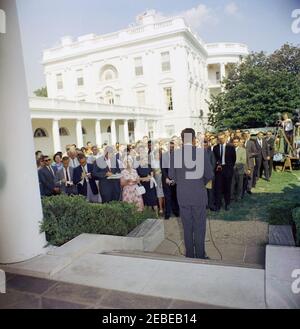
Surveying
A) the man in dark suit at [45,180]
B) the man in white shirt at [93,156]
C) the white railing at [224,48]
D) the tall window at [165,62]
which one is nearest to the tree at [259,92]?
the tall window at [165,62]

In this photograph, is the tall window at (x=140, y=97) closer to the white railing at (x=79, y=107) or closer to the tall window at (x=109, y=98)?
the white railing at (x=79, y=107)

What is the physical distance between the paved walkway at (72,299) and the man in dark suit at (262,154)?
822 centimetres

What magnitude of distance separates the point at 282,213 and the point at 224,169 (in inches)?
107

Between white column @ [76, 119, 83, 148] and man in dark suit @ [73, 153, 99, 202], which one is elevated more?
white column @ [76, 119, 83, 148]

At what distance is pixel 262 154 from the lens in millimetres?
10219

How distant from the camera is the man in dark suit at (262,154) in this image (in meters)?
9.87

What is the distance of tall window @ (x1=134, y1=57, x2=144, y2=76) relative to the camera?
29475 millimetres

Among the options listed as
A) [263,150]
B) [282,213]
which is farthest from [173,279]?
[263,150]

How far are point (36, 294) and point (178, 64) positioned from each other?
26.9m

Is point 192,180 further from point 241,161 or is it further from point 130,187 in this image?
point 241,161

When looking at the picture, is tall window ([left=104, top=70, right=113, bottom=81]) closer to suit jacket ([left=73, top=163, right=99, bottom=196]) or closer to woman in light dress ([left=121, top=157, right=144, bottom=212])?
suit jacket ([left=73, top=163, right=99, bottom=196])

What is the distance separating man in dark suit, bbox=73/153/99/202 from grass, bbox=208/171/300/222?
2.88 metres

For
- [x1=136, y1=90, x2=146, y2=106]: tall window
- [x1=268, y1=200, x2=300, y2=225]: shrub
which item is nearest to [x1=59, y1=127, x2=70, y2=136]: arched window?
[x1=136, y1=90, x2=146, y2=106]: tall window

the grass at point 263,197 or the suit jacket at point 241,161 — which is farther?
the suit jacket at point 241,161
